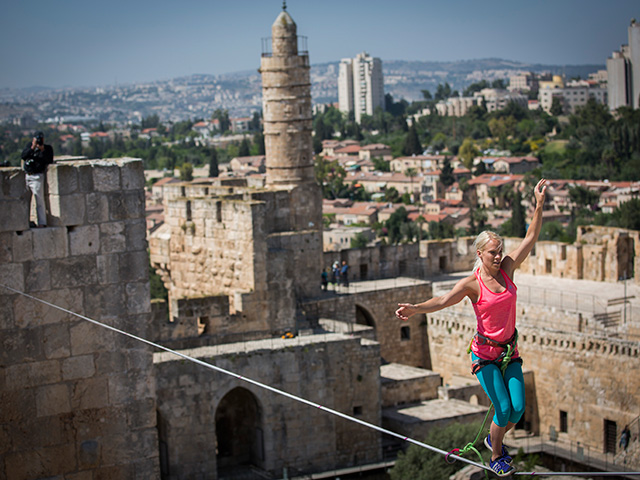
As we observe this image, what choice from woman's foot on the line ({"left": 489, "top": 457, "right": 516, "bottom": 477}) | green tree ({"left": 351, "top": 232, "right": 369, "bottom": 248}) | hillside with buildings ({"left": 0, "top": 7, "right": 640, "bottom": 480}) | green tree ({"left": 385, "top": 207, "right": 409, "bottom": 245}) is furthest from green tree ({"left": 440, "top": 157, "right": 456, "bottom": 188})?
woman's foot on the line ({"left": 489, "top": 457, "right": 516, "bottom": 477})

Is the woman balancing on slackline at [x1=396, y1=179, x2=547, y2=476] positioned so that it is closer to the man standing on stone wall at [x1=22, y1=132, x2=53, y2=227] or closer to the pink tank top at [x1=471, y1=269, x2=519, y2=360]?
the pink tank top at [x1=471, y1=269, x2=519, y2=360]

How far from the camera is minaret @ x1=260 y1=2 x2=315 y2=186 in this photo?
83.6 ft

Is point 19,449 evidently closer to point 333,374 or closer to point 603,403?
point 333,374

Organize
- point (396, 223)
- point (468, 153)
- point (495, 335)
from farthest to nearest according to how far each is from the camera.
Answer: point (468, 153) < point (396, 223) < point (495, 335)

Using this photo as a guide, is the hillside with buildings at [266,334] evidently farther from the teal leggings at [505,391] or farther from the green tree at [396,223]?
the green tree at [396,223]

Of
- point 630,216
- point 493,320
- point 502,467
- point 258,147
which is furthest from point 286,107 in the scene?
point 258,147

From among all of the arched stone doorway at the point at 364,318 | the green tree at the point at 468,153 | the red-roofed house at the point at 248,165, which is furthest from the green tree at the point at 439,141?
the arched stone doorway at the point at 364,318

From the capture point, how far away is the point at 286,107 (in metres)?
25.5

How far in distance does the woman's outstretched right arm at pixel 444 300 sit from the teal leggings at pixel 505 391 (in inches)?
13.4

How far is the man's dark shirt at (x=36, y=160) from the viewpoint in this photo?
25.3ft

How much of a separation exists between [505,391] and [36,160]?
147 inches

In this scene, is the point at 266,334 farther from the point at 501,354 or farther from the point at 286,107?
the point at 501,354

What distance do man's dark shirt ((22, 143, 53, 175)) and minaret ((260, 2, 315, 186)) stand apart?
58.1ft

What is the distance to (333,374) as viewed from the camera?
19.9m
